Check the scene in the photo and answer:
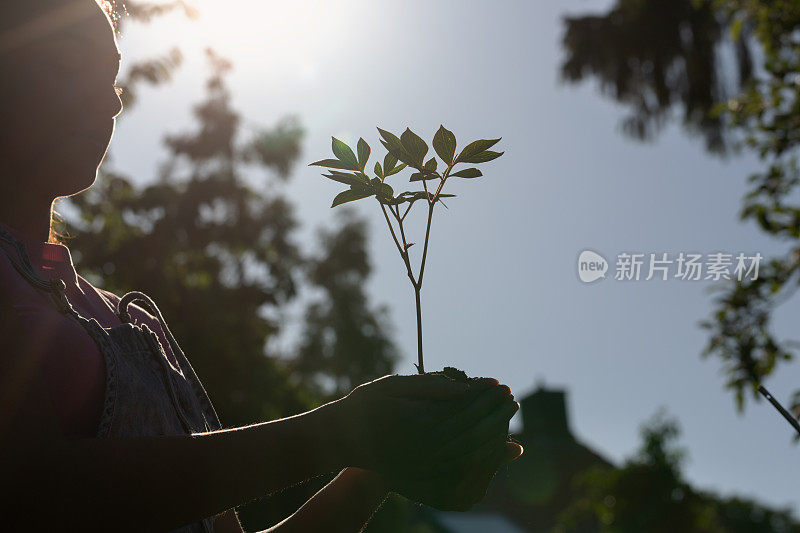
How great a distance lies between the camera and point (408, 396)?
109 cm

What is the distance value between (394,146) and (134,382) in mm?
734

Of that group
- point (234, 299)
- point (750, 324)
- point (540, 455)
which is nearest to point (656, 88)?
point (750, 324)

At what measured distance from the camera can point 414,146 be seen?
1426 millimetres

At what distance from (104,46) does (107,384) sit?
29.4 inches

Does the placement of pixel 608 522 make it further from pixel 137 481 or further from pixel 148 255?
pixel 137 481

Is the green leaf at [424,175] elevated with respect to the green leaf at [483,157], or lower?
lower

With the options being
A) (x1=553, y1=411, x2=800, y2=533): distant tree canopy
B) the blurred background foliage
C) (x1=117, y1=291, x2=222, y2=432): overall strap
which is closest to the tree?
the blurred background foliage

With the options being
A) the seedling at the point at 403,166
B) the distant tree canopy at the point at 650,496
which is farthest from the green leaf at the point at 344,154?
the distant tree canopy at the point at 650,496

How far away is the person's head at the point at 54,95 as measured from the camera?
1243mm

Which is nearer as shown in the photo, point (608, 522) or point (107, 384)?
point (107, 384)

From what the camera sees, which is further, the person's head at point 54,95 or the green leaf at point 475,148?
the green leaf at point 475,148

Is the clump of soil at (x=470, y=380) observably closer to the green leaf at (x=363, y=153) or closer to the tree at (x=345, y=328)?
the green leaf at (x=363, y=153)

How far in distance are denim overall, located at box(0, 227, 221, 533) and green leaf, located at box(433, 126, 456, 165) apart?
0.79 meters

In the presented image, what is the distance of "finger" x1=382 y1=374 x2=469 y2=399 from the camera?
108cm
